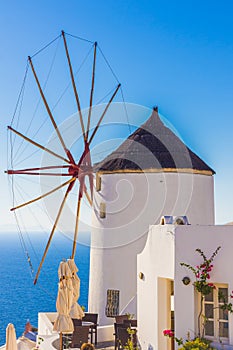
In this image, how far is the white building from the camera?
9414 millimetres

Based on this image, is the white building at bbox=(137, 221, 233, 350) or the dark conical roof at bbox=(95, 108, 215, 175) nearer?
the white building at bbox=(137, 221, 233, 350)

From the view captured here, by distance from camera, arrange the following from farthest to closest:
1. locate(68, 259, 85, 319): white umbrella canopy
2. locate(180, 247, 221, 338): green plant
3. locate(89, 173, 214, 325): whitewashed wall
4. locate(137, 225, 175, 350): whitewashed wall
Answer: locate(89, 173, 214, 325): whitewashed wall
locate(68, 259, 85, 319): white umbrella canopy
locate(137, 225, 175, 350): whitewashed wall
locate(180, 247, 221, 338): green plant

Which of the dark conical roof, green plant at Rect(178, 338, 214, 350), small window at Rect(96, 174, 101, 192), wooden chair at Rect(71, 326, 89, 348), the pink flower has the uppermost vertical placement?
the dark conical roof

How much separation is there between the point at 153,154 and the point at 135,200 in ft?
6.29

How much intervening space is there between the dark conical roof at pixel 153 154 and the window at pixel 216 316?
8.80 m

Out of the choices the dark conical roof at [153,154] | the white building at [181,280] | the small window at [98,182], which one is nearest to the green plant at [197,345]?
the white building at [181,280]

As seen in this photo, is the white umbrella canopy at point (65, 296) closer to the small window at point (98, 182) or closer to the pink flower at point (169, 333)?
the pink flower at point (169, 333)

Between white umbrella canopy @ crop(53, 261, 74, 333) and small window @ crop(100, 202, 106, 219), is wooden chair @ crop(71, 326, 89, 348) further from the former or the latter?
small window @ crop(100, 202, 106, 219)

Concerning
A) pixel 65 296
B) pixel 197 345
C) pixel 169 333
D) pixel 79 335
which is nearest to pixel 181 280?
pixel 169 333

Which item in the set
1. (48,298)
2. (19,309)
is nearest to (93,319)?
(19,309)

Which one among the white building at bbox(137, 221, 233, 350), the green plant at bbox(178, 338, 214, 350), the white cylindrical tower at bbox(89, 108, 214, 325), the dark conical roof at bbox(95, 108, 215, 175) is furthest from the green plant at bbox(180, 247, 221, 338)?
the dark conical roof at bbox(95, 108, 215, 175)

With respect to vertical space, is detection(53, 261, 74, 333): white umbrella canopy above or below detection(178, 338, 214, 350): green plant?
above

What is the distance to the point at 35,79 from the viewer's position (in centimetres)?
1884

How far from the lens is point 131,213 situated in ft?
60.0
